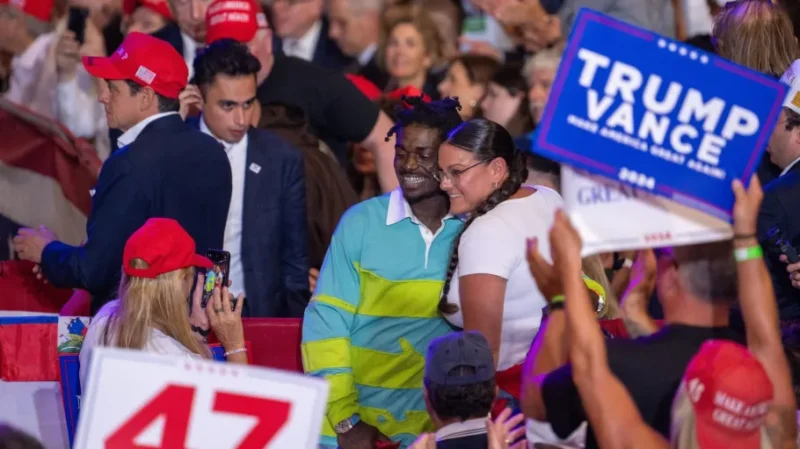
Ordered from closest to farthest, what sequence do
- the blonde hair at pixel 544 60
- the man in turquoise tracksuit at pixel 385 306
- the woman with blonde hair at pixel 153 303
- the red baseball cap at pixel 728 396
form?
the red baseball cap at pixel 728 396
the woman with blonde hair at pixel 153 303
the man in turquoise tracksuit at pixel 385 306
the blonde hair at pixel 544 60

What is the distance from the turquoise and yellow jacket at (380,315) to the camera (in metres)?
5.01

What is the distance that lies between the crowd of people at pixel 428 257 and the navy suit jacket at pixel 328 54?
3.75 ft

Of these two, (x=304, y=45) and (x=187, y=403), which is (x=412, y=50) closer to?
(x=304, y=45)

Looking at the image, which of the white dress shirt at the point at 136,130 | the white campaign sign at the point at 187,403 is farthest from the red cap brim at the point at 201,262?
the white campaign sign at the point at 187,403

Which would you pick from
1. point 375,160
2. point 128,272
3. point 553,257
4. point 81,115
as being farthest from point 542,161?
point 81,115

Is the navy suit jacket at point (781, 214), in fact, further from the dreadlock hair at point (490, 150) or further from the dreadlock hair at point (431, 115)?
the dreadlock hair at point (431, 115)

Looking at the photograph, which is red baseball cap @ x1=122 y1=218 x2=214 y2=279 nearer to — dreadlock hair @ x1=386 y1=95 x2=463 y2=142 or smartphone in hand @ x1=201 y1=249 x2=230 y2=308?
smartphone in hand @ x1=201 y1=249 x2=230 y2=308

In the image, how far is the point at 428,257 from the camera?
5.04 metres

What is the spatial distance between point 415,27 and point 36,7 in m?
2.44

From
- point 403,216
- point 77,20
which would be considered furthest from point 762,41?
point 77,20

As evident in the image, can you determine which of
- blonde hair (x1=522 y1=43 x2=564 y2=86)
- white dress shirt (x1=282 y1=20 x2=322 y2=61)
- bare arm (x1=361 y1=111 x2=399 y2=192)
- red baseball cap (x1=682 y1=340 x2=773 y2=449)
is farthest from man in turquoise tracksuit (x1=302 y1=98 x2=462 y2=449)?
white dress shirt (x1=282 y1=20 x2=322 y2=61)

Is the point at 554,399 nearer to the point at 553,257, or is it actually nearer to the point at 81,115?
the point at 553,257

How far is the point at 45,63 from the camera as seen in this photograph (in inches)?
350

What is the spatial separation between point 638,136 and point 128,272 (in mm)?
2163
